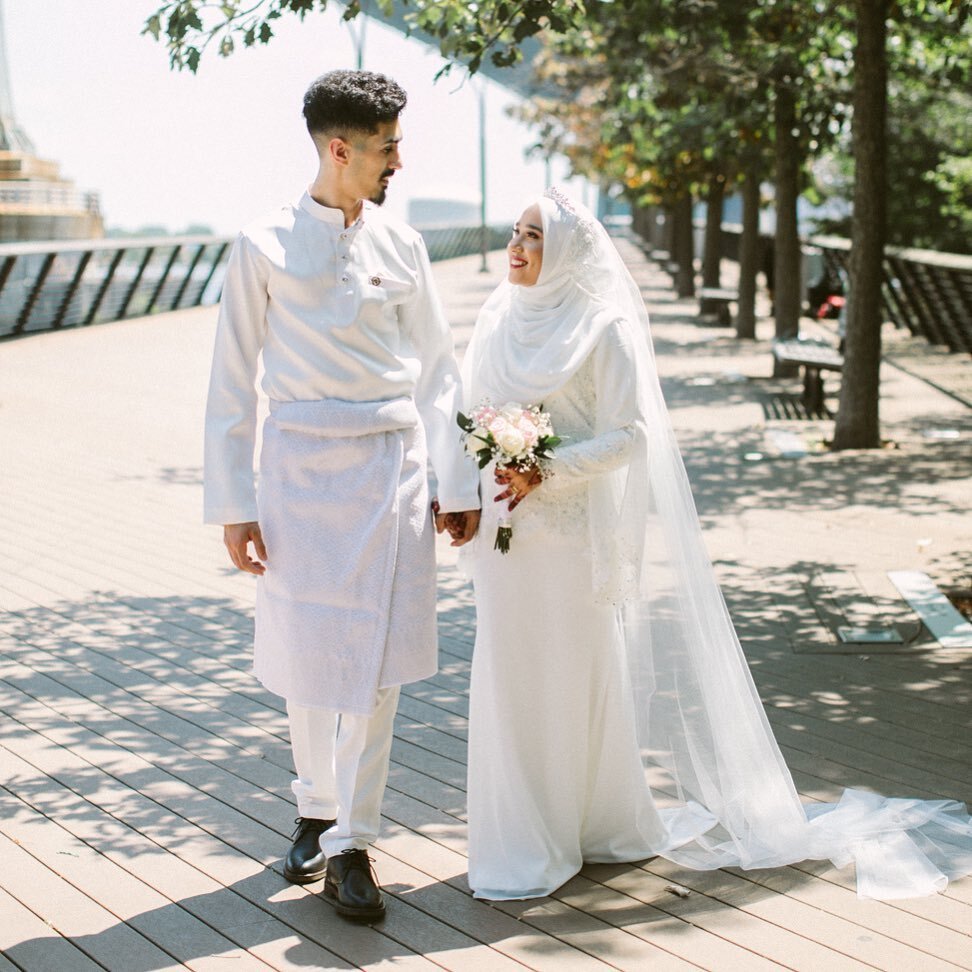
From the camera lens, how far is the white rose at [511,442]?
4051mm

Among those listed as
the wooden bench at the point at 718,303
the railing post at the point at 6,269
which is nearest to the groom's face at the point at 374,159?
the railing post at the point at 6,269

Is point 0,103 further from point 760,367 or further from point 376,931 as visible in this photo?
point 376,931

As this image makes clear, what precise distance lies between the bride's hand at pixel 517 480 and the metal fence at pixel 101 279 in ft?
43.7

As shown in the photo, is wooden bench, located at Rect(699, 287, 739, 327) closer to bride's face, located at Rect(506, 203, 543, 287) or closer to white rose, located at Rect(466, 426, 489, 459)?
bride's face, located at Rect(506, 203, 543, 287)

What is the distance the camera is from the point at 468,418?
4.21m

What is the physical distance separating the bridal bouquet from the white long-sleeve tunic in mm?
227

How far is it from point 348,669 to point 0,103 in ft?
223

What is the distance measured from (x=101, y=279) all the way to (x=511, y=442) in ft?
63.4

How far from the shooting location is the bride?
426 centimetres

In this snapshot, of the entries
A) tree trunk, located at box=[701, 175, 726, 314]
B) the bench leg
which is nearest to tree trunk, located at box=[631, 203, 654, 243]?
tree trunk, located at box=[701, 175, 726, 314]

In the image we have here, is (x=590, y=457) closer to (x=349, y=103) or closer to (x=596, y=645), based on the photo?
(x=596, y=645)

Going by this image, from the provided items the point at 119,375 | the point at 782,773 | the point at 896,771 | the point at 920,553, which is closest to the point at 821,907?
the point at 782,773

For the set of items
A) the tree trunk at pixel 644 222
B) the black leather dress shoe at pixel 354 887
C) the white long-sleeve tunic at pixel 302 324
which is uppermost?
the tree trunk at pixel 644 222

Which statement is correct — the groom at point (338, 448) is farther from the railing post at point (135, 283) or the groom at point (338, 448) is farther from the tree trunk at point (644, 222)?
the tree trunk at point (644, 222)
